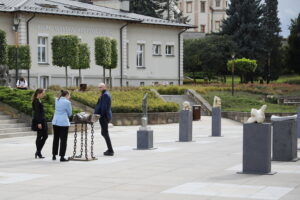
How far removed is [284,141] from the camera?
15469 mm

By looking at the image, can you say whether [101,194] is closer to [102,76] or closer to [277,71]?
[102,76]

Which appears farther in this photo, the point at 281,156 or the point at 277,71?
the point at 277,71

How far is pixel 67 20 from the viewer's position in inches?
1925

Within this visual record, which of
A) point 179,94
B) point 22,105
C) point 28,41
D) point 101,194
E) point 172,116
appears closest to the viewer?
point 101,194

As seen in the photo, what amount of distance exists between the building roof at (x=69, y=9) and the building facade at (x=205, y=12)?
6711cm

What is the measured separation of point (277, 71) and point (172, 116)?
149 feet

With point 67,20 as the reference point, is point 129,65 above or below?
below

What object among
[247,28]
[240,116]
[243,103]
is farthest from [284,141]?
[247,28]

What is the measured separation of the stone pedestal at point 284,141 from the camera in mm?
15477

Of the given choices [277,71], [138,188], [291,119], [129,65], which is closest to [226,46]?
[277,71]

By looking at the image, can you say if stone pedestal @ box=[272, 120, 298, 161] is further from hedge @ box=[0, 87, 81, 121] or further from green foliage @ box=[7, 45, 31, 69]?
green foliage @ box=[7, 45, 31, 69]

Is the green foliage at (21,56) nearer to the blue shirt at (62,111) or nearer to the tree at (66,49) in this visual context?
the tree at (66,49)

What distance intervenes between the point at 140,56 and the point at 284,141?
41240mm

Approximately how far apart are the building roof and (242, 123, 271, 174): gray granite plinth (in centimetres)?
3387
